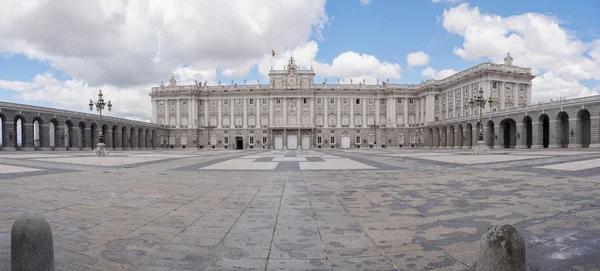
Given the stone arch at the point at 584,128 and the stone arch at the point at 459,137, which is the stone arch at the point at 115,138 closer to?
the stone arch at the point at 459,137

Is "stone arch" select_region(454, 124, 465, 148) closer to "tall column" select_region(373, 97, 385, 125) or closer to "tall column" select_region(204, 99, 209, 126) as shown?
"tall column" select_region(373, 97, 385, 125)

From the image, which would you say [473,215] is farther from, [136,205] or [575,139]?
[575,139]

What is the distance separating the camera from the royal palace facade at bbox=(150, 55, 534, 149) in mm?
77375

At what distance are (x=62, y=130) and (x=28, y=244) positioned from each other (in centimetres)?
5547

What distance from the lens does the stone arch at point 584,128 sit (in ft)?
125

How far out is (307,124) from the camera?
7781 cm

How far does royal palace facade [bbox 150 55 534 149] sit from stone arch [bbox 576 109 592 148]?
36048mm

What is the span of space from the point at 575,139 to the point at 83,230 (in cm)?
4727

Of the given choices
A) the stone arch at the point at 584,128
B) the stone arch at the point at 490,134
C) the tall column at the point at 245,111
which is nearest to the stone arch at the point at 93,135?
the tall column at the point at 245,111

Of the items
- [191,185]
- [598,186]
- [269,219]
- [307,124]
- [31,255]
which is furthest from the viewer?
[307,124]

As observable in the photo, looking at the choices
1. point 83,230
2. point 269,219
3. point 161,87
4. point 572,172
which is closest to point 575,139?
point 572,172

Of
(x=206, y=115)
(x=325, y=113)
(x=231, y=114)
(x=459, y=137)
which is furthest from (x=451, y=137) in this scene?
(x=206, y=115)

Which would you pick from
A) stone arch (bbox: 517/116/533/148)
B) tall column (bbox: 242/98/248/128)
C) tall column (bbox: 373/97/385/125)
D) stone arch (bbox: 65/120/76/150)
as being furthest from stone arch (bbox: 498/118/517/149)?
stone arch (bbox: 65/120/76/150)

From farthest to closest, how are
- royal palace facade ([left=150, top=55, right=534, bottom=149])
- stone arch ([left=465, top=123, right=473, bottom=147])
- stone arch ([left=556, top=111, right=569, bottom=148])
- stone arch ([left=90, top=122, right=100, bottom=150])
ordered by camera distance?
royal palace facade ([left=150, top=55, right=534, bottom=149]) → stone arch ([left=465, top=123, right=473, bottom=147]) → stone arch ([left=90, top=122, right=100, bottom=150]) → stone arch ([left=556, top=111, right=569, bottom=148])
